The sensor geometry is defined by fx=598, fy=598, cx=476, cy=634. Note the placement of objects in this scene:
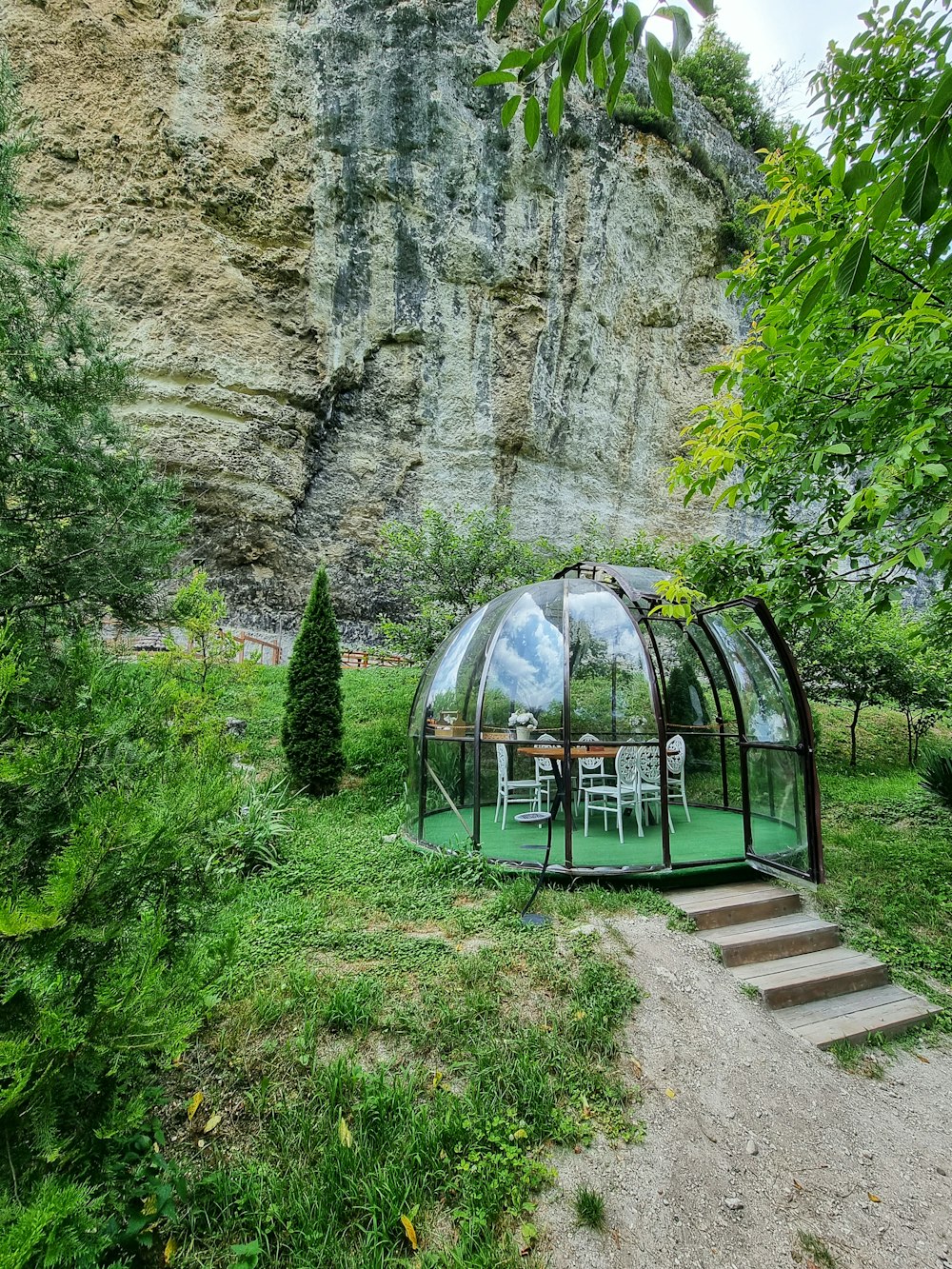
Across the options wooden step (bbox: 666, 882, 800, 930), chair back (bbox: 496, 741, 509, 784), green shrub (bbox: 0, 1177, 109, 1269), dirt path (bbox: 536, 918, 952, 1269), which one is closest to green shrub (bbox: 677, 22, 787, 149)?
chair back (bbox: 496, 741, 509, 784)

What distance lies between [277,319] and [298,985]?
56.9 feet

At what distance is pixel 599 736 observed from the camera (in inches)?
244

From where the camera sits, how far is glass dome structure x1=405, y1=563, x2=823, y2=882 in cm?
558

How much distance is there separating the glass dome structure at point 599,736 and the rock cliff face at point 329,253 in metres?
11.3

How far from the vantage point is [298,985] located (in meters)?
3.65

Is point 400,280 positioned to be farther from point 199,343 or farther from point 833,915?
point 833,915

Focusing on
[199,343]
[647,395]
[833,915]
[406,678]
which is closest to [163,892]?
[833,915]

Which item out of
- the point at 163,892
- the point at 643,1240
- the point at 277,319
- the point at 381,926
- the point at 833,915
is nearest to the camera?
the point at 163,892

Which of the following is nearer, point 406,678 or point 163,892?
point 163,892

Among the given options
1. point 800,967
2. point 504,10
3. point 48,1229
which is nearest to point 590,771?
point 800,967

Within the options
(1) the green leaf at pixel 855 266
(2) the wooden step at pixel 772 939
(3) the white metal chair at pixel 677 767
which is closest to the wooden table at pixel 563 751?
(2) the wooden step at pixel 772 939

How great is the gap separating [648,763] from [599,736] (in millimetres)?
923

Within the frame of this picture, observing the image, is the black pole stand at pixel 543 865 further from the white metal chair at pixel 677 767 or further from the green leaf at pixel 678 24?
the green leaf at pixel 678 24

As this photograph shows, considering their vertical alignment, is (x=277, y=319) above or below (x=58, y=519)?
above
